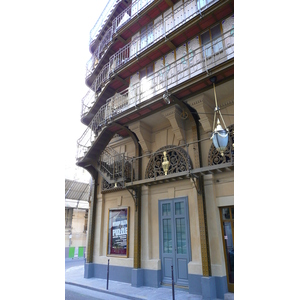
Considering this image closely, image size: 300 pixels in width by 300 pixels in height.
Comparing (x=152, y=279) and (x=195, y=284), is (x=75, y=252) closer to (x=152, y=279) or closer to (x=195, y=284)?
(x=152, y=279)

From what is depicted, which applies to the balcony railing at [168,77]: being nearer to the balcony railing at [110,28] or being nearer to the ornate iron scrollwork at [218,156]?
the ornate iron scrollwork at [218,156]

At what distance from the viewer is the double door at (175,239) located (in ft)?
29.1

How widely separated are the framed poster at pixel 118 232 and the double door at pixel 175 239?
2152mm

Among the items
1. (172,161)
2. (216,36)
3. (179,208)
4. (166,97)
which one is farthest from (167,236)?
(216,36)

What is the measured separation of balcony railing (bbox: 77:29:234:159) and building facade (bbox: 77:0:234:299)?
0.17ft

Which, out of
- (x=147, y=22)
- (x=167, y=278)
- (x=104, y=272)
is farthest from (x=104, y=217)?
(x=147, y=22)

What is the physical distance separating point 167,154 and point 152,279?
5.47 m

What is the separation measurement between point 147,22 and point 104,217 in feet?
36.4

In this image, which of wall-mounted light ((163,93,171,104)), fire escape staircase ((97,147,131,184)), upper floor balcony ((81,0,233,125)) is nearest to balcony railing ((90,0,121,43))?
upper floor balcony ((81,0,233,125))

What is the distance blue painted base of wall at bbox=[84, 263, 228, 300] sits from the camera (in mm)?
7574

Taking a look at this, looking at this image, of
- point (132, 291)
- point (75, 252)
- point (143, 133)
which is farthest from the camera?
point (75, 252)

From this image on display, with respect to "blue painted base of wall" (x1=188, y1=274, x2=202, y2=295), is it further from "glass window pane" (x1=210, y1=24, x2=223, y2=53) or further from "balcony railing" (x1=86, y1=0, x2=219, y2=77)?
"balcony railing" (x1=86, y1=0, x2=219, y2=77)

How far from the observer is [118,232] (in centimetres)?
1146

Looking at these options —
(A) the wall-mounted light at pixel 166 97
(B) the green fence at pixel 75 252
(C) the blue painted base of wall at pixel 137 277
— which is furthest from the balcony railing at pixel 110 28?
(B) the green fence at pixel 75 252
